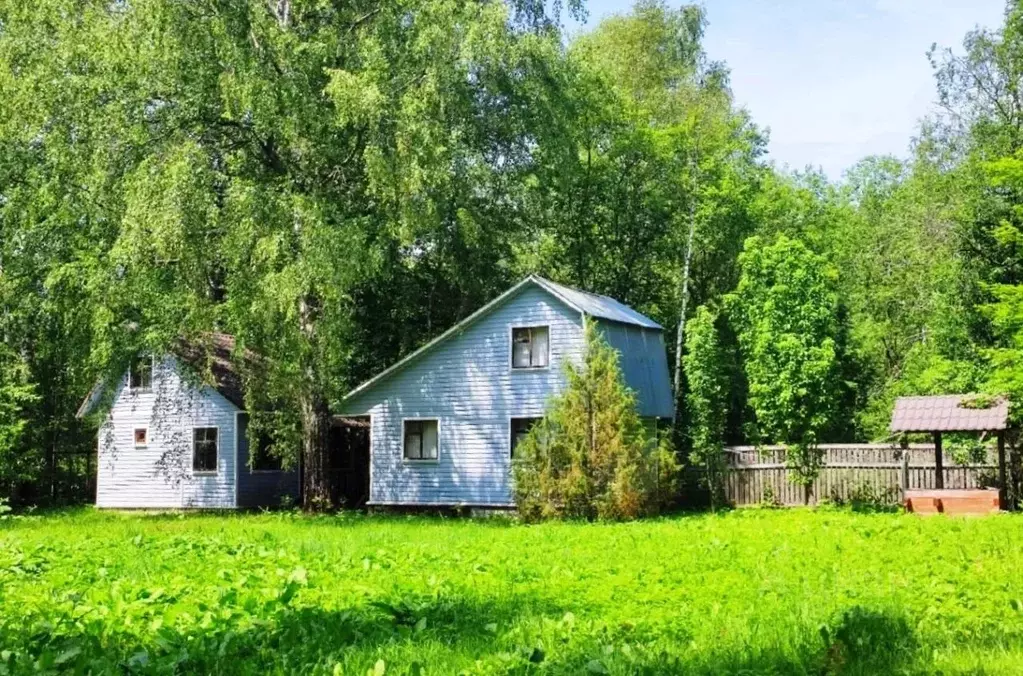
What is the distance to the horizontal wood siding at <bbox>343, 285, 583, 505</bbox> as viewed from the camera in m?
26.4

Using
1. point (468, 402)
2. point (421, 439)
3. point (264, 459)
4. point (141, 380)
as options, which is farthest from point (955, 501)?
point (141, 380)

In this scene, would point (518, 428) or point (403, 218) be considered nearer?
point (403, 218)

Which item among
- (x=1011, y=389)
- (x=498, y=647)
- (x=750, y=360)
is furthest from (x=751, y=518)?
(x=498, y=647)

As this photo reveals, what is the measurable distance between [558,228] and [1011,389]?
59.7 feet

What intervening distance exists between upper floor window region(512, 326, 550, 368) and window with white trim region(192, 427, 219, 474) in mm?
10323

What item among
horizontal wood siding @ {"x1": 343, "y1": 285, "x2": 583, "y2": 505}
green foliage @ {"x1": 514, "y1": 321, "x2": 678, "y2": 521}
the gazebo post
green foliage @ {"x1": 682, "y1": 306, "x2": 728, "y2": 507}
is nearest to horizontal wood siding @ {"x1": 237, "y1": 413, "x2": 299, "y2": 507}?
horizontal wood siding @ {"x1": 343, "y1": 285, "x2": 583, "y2": 505}

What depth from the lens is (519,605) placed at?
9.44 meters

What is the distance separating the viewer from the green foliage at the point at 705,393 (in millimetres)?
28297

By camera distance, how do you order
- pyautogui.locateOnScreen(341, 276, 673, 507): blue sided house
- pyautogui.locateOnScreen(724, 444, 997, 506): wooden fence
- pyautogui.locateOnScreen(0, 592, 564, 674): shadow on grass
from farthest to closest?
pyautogui.locateOnScreen(341, 276, 673, 507): blue sided house < pyautogui.locateOnScreen(724, 444, 997, 506): wooden fence < pyautogui.locateOnScreen(0, 592, 564, 674): shadow on grass

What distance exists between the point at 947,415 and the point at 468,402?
38.5 ft

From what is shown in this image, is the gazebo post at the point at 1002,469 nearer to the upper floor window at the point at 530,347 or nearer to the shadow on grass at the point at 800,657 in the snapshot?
the upper floor window at the point at 530,347

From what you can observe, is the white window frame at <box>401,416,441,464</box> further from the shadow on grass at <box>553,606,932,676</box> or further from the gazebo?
the shadow on grass at <box>553,606,932,676</box>

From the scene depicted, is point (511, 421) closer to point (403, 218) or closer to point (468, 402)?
point (468, 402)

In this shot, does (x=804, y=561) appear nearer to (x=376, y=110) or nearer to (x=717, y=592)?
(x=717, y=592)
